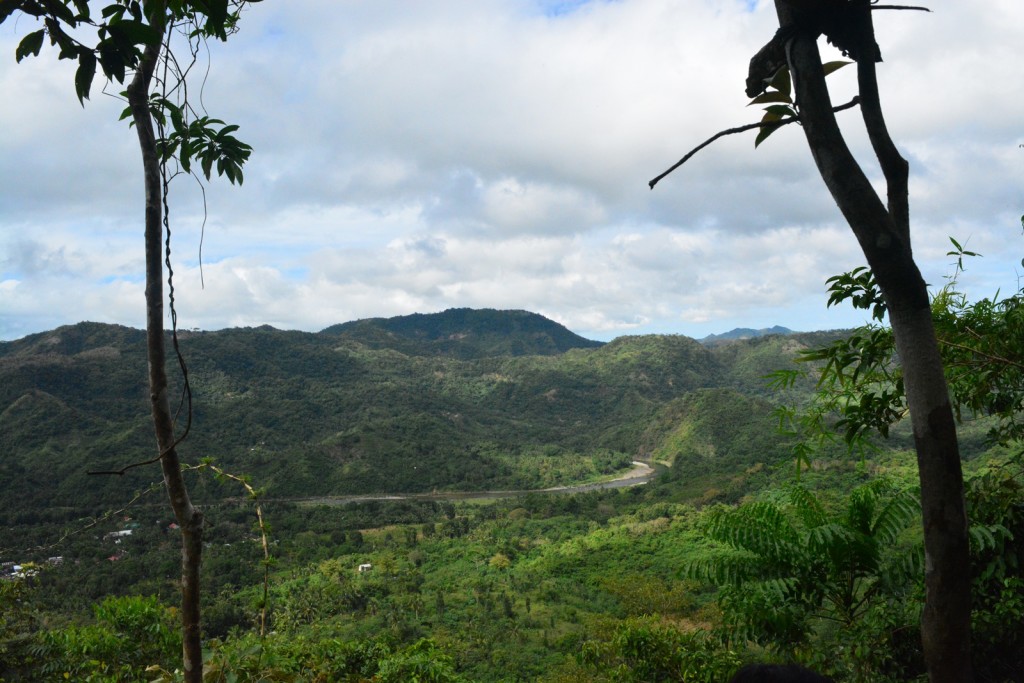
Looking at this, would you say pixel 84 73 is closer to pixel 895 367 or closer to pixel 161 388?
pixel 161 388

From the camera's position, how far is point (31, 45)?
1.18 m

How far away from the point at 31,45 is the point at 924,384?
73.3 inches

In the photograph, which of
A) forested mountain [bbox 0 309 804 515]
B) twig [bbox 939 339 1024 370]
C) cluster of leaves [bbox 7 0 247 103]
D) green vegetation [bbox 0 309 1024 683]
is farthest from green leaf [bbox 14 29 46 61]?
forested mountain [bbox 0 309 804 515]

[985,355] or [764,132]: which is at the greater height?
[764,132]

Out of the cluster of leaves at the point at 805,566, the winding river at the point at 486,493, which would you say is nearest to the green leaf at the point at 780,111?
the cluster of leaves at the point at 805,566

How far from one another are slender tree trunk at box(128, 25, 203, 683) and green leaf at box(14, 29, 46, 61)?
0.45m

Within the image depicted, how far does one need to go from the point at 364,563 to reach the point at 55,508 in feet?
57.5

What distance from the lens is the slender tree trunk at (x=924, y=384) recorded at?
1.19m

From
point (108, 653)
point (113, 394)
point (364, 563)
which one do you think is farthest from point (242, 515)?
point (108, 653)

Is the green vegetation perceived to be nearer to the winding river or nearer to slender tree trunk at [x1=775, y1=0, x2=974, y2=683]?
slender tree trunk at [x1=775, y1=0, x2=974, y2=683]

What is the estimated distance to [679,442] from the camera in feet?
190

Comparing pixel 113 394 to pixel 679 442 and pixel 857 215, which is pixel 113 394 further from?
pixel 857 215

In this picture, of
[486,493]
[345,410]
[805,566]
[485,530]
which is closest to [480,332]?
[345,410]

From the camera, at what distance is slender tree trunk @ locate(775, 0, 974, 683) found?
1.19 m
